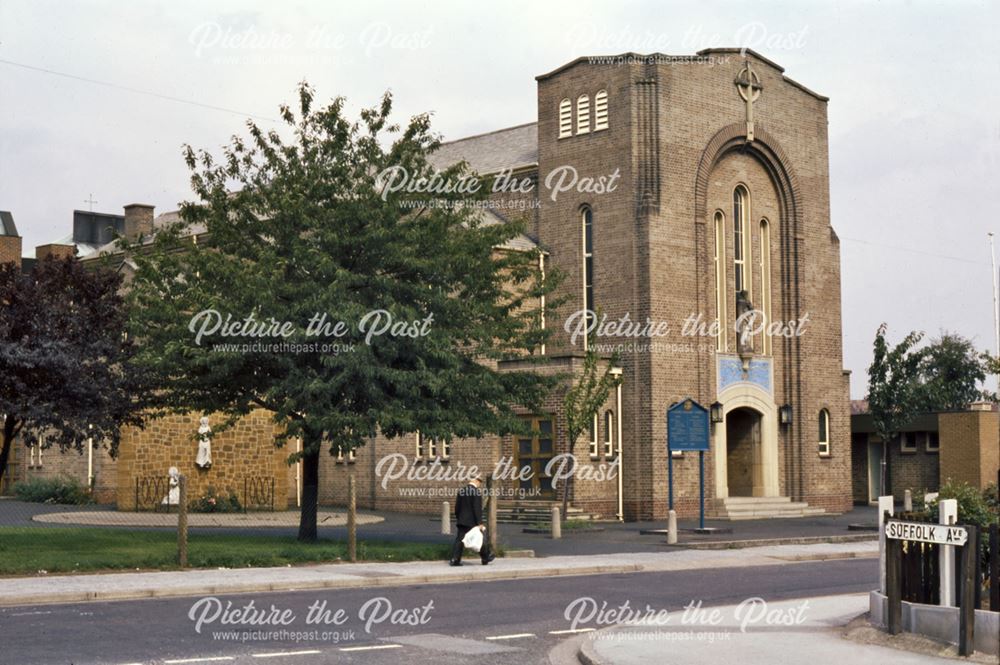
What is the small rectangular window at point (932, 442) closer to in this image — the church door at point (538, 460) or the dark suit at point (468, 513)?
the church door at point (538, 460)

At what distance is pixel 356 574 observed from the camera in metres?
22.3

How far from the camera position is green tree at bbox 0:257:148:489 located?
23828 mm

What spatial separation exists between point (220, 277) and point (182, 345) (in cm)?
149

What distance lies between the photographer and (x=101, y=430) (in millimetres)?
26531

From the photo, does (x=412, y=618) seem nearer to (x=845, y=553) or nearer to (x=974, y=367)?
(x=845, y=553)

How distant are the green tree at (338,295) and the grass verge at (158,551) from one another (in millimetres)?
1868

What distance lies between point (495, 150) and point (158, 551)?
27647 mm

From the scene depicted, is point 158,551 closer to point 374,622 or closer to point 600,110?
point 374,622

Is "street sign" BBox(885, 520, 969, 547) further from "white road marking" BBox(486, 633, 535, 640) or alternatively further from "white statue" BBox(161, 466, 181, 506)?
"white statue" BBox(161, 466, 181, 506)

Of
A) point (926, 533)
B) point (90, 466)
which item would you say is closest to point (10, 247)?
point (90, 466)

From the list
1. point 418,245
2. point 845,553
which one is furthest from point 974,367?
point 418,245

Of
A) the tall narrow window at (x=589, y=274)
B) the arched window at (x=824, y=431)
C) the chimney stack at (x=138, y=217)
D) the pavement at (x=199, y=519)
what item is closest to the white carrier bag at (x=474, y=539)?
the pavement at (x=199, y=519)

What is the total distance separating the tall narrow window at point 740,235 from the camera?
4431cm

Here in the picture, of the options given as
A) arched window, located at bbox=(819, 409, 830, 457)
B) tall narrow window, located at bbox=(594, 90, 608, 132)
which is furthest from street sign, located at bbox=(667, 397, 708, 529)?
arched window, located at bbox=(819, 409, 830, 457)
